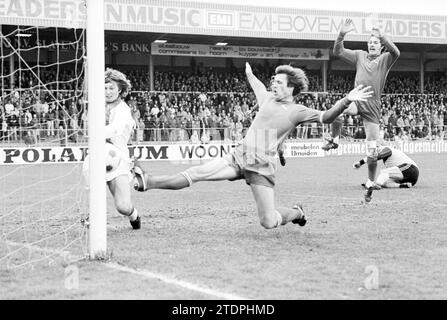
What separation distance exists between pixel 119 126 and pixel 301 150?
75.8ft

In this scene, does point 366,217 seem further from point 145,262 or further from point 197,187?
point 197,187

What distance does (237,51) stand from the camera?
38.6 metres

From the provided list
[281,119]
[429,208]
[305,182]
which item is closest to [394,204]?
[429,208]

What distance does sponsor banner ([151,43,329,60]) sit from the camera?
36.4 m

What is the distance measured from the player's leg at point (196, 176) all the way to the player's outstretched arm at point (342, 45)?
3.00 m

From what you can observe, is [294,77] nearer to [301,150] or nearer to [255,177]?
[255,177]

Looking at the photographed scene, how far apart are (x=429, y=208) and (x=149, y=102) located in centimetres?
2264

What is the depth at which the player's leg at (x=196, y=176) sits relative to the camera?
23.6ft

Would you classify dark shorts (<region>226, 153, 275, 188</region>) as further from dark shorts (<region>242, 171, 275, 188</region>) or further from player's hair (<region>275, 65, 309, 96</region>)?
player's hair (<region>275, 65, 309, 96</region>)

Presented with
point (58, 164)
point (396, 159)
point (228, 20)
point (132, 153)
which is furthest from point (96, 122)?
point (228, 20)

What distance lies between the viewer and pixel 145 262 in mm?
6082

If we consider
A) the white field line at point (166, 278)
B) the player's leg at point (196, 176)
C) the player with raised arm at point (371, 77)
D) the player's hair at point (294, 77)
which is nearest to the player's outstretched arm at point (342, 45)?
the player with raised arm at point (371, 77)

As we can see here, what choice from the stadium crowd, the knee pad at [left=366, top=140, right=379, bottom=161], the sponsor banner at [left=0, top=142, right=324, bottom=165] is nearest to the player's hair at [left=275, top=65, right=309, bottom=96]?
the knee pad at [left=366, top=140, right=379, bottom=161]

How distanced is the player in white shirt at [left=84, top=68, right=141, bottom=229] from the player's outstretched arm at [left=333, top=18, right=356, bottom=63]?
327 cm
